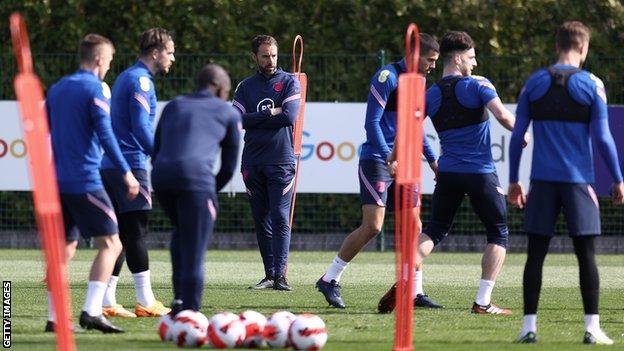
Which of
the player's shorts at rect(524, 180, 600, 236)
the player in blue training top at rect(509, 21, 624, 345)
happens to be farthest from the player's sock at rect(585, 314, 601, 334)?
the player's shorts at rect(524, 180, 600, 236)

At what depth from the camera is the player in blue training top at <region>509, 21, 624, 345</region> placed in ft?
28.4

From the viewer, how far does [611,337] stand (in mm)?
9148

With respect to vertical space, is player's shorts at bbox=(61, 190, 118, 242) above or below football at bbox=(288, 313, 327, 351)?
above

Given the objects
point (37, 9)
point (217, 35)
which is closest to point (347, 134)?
point (217, 35)

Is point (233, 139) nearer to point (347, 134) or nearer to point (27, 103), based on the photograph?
point (27, 103)

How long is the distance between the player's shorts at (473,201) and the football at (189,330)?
2933mm

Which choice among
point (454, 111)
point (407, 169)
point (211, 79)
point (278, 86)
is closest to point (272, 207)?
point (278, 86)

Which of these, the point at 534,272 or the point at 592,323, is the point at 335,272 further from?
the point at 592,323

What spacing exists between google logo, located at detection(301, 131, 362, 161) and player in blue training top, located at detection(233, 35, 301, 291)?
535cm

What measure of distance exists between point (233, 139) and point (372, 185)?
2826 millimetres

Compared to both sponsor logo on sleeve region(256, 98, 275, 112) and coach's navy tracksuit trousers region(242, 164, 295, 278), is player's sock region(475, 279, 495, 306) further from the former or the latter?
sponsor logo on sleeve region(256, 98, 275, 112)

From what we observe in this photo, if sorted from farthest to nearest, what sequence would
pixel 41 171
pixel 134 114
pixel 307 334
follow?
pixel 134 114
pixel 307 334
pixel 41 171

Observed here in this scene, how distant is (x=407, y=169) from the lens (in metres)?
7.59

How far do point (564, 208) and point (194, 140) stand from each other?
7.68 ft
